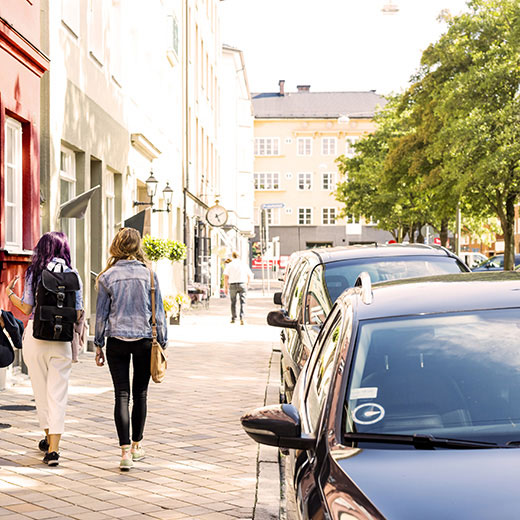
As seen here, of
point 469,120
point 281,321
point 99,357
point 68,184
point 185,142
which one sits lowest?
point 99,357

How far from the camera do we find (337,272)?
8359mm

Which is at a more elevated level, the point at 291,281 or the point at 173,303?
the point at 291,281

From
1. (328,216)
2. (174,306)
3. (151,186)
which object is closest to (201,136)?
(151,186)

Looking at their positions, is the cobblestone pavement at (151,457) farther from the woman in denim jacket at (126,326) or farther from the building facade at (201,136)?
the building facade at (201,136)

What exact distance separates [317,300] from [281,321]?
0.38m

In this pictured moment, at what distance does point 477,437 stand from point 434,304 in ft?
2.51

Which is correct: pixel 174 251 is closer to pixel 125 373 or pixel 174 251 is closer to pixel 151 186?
pixel 151 186

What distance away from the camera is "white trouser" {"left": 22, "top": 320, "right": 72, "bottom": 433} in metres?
7.53

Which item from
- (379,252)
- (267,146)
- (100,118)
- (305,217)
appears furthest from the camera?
(267,146)

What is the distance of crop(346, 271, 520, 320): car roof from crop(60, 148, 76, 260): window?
1228 centimetres

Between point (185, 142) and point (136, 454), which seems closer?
point (136, 454)

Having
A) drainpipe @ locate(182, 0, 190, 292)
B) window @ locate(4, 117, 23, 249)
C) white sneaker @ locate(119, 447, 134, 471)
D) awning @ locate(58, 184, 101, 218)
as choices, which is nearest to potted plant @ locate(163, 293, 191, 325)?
awning @ locate(58, 184, 101, 218)

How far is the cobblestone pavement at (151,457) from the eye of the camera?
615 centimetres

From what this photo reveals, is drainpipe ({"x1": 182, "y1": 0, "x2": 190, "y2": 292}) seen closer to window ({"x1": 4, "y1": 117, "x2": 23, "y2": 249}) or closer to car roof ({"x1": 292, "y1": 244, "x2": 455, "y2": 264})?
window ({"x1": 4, "y1": 117, "x2": 23, "y2": 249})
